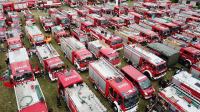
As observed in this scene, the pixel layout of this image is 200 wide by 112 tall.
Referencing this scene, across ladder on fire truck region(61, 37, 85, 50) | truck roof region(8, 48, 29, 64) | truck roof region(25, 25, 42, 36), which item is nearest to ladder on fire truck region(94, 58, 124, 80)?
ladder on fire truck region(61, 37, 85, 50)

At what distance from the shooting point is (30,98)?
1912cm

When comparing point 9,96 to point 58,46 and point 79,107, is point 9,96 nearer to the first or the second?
point 79,107

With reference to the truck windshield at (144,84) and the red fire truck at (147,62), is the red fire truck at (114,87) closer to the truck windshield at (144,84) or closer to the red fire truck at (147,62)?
the truck windshield at (144,84)

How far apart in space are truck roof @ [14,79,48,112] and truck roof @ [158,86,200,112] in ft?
41.3

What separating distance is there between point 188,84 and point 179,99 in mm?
3892

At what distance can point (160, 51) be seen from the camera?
3002cm

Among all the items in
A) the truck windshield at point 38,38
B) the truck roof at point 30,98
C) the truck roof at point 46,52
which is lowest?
the truck roof at point 30,98

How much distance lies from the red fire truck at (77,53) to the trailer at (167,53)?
10.7 metres

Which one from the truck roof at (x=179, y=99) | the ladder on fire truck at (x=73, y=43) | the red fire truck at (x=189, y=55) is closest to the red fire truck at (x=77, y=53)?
the ladder on fire truck at (x=73, y=43)

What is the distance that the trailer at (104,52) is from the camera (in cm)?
2869

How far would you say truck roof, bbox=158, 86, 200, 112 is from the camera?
18930 millimetres

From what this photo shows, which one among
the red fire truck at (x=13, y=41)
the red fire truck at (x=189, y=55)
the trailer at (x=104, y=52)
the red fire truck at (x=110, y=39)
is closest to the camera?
the trailer at (x=104, y=52)

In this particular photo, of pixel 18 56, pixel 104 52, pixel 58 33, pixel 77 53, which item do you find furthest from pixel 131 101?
pixel 58 33

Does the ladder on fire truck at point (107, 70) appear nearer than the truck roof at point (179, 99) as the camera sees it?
No
